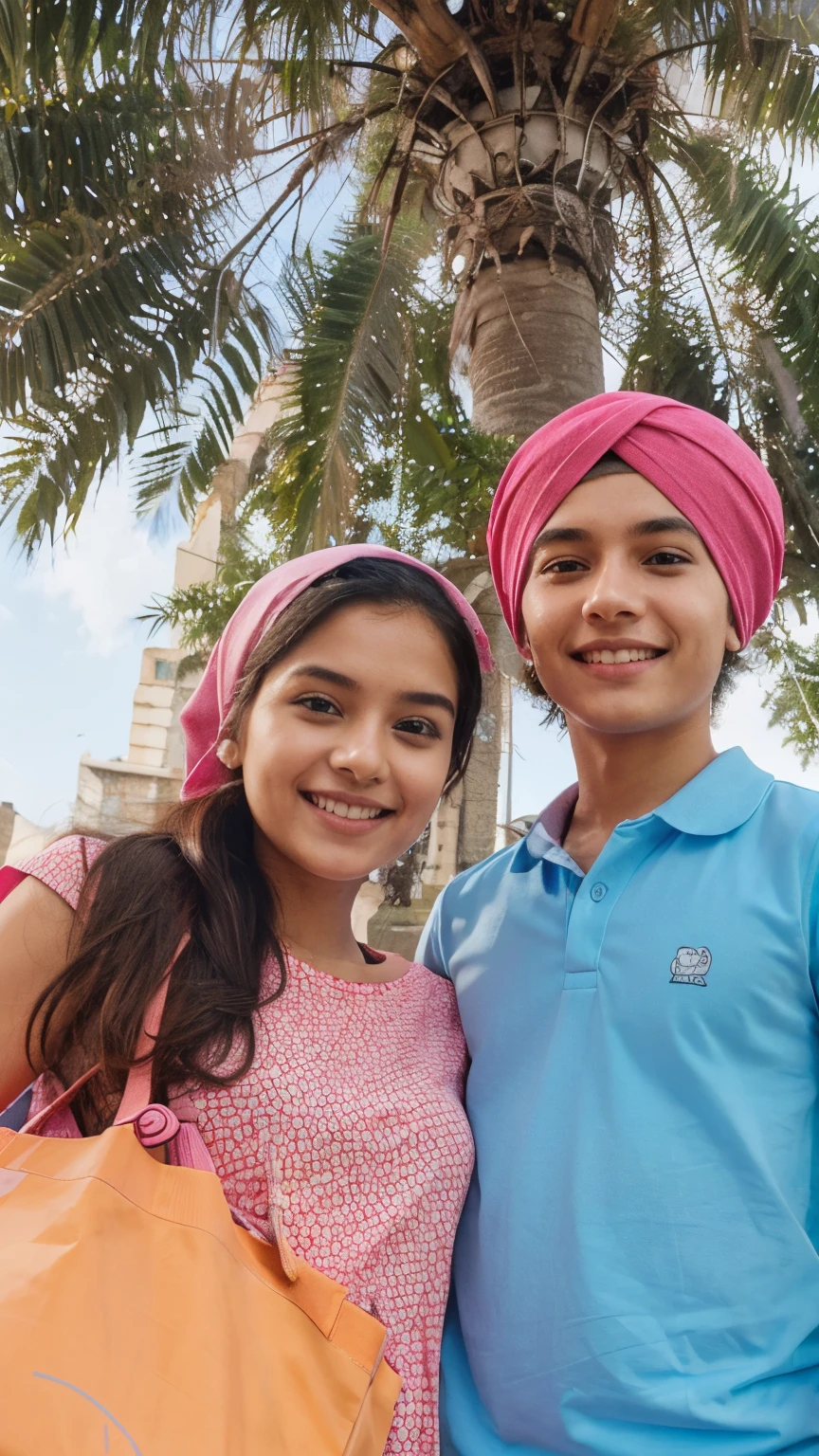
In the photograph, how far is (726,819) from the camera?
5.52 ft

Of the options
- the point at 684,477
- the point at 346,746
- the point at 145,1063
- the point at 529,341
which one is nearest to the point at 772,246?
the point at 529,341

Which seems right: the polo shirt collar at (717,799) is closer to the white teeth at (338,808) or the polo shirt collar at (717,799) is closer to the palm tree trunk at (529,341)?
the white teeth at (338,808)

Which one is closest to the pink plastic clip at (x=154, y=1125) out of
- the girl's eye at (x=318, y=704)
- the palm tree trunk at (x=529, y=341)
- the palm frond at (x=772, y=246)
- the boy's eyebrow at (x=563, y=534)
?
the girl's eye at (x=318, y=704)

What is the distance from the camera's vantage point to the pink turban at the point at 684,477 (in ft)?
5.90

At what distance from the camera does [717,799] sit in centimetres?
172

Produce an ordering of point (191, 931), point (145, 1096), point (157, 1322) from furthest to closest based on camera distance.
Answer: point (191, 931) → point (145, 1096) → point (157, 1322)

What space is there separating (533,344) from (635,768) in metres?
3.70

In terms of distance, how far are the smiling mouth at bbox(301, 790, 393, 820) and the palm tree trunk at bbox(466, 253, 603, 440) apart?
11.8 feet

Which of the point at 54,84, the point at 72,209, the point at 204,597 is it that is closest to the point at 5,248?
the point at 72,209

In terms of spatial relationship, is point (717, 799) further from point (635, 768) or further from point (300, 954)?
point (300, 954)

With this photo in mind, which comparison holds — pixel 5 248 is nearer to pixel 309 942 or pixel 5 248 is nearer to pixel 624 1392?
pixel 309 942

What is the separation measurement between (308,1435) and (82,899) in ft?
2.42

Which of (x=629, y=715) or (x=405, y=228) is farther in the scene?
(x=405, y=228)

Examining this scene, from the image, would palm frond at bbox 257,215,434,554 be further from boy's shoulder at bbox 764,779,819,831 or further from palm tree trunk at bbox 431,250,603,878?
boy's shoulder at bbox 764,779,819,831
